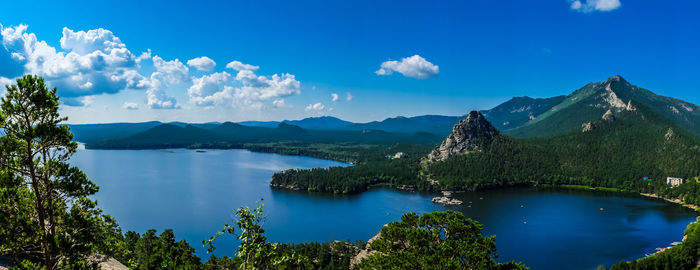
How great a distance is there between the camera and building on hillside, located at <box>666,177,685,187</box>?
5059 inches

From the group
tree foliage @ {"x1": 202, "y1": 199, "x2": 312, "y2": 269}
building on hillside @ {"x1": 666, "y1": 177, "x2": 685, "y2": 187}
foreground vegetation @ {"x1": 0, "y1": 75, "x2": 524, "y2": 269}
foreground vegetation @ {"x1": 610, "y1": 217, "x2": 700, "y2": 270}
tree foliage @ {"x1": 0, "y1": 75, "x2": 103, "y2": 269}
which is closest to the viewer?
tree foliage @ {"x1": 202, "y1": 199, "x2": 312, "y2": 269}

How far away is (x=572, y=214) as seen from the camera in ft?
333

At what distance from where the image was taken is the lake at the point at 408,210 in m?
74.3

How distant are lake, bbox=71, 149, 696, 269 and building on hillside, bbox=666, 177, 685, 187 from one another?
1864cm

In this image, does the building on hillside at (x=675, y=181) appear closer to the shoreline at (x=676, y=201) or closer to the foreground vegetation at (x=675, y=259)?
the shoreline at (x=676, y=201)

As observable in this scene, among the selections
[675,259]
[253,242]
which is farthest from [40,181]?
[675,259]

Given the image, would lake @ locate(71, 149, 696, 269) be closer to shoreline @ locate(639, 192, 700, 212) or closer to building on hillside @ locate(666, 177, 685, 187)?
shoreline @ locate(639, 192, 700, 212)

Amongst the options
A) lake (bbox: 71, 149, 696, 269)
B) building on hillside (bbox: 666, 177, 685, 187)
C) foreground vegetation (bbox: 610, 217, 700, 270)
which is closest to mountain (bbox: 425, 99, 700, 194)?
building on hillside (bbox: 666, 177, 685, 187)

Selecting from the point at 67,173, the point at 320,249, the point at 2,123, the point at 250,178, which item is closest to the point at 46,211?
the point at 67,173

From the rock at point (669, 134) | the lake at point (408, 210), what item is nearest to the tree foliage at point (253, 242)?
the lake at point (408, 210)

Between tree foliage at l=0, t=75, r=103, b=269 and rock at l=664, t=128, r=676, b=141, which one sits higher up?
rock at l=664, t=128, r=676, b=141

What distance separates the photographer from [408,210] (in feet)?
346

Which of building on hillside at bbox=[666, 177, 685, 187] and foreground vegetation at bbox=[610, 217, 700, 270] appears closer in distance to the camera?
foreground vegetation at bbox=[610, 217, 700, 270]

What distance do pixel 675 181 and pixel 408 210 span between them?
98757mm
